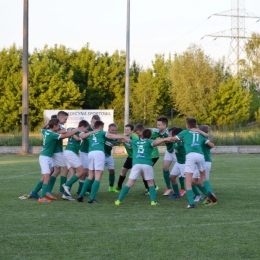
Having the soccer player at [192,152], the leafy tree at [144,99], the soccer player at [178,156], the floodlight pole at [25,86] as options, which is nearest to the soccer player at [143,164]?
the soccer player at [192,152]

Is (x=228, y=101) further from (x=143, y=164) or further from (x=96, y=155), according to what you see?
(x=143, y=164)

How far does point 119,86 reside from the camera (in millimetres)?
58781

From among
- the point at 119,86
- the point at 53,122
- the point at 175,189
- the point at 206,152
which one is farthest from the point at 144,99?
the point at 53,122

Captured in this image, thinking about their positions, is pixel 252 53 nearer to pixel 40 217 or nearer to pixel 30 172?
pixel 30 172

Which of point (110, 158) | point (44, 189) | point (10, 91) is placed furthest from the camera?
point (10, 91)

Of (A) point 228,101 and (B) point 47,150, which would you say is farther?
(A) point 228,101

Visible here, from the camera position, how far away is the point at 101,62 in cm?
5931

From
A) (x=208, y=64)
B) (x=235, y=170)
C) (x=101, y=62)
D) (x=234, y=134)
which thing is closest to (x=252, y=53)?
(x=208, y=64)

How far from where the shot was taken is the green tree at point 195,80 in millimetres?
55594

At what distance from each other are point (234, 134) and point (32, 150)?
11.0 m

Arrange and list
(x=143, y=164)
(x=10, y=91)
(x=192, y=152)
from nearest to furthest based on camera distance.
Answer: (x=192, y=152), (x=143, y=164), (x=10, y=91)

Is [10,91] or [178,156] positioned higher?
[10,91]

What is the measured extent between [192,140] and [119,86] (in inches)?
1855

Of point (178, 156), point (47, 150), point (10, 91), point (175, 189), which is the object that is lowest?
point (175, 189)
